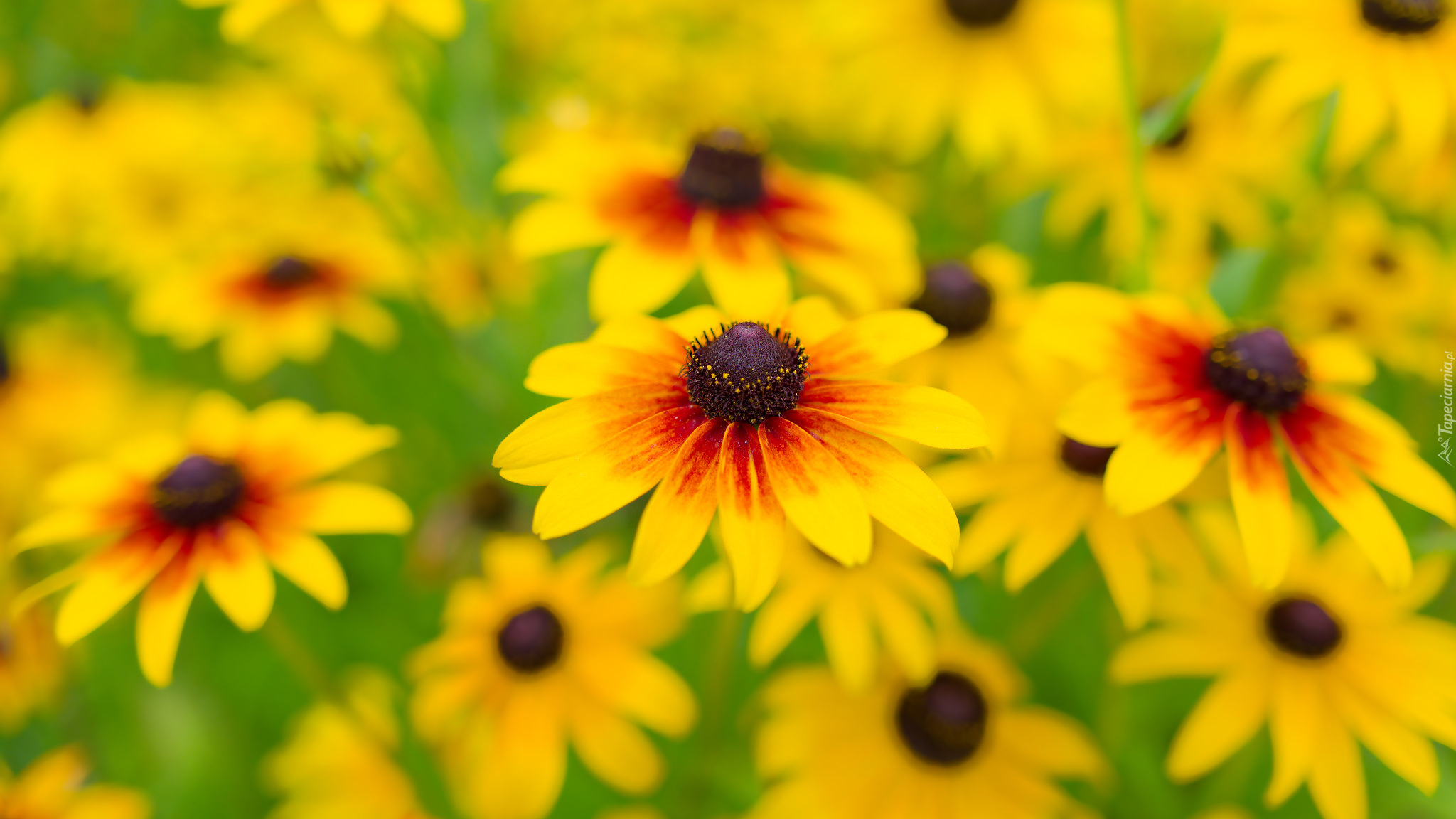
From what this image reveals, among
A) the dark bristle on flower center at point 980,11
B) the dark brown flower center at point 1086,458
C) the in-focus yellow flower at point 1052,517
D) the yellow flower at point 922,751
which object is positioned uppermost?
the dark bristle on flower center at point 980,11

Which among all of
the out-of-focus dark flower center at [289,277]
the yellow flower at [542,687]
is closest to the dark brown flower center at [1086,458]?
the yellow flower at [542,687]

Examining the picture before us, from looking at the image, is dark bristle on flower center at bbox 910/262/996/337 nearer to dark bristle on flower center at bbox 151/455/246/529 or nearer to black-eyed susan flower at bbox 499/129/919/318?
black-eyed susan flower at bbox 499/129/919/318

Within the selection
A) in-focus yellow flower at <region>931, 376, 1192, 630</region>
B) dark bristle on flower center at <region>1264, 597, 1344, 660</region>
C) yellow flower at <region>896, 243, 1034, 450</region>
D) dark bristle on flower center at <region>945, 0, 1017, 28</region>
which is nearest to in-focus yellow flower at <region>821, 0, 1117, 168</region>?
dark bristle on flower center at <region>945, 0, 1017, 28</region>

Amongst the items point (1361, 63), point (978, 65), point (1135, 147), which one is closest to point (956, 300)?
point (1135, 147)

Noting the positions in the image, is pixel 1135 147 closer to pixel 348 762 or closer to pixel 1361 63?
pixel 1361 63

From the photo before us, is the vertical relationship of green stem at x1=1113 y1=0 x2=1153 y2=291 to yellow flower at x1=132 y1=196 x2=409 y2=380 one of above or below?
above

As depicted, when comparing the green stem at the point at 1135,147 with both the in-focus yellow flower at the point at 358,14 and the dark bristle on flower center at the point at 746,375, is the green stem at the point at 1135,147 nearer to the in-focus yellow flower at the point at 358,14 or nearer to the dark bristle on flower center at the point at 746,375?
the dark bristle on flower center at the point at 746,375

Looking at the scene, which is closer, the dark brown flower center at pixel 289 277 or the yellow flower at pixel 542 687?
the yellow flower at pixel 542 687
